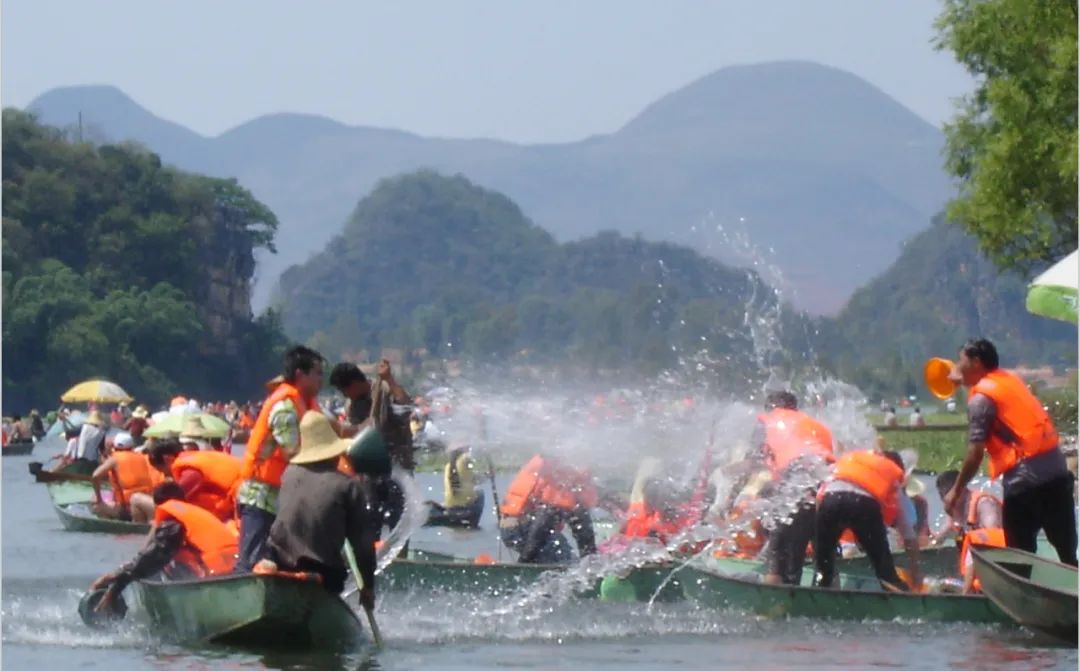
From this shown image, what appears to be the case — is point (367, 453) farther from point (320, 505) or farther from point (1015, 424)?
point (1015, 424)

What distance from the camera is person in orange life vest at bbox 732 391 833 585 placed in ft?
56.8

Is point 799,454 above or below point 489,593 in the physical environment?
above

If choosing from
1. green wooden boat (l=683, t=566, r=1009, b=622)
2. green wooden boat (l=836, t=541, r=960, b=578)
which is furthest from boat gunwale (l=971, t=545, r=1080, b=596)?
green wooden boat (l=836, t=541, r=960, b=578)

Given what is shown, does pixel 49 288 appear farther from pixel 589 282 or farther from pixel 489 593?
pixel 489 593

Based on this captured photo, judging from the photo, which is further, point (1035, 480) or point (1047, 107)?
point (1047, 107)

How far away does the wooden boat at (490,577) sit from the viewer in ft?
61.5

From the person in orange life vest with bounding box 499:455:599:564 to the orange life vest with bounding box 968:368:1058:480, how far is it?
15.8ft

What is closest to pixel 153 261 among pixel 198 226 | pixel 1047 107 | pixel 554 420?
pixel 198 226

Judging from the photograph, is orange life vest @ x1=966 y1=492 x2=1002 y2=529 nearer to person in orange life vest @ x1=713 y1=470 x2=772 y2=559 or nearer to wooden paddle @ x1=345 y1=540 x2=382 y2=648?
person in orange life vest @ x1=713 y1=470 x2=772 y2=559

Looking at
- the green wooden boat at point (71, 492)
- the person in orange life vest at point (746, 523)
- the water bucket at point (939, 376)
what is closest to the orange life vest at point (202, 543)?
the person in orange life vest at point (746, 523)

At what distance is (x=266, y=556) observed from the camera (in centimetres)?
1492

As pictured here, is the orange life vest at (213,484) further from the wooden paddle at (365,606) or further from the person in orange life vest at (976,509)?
the person in orange life vest at (976,509)

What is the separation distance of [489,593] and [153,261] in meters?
123

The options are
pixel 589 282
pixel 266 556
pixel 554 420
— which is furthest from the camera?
pixel 589 282
